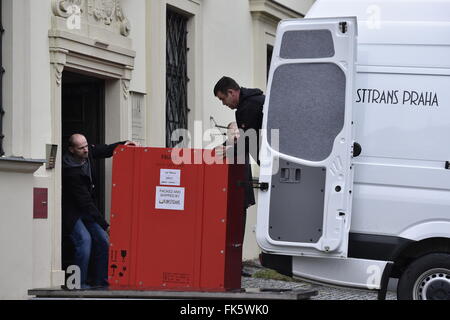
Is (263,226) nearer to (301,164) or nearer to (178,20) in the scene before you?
(301,164)

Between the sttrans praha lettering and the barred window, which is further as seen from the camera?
the barred window

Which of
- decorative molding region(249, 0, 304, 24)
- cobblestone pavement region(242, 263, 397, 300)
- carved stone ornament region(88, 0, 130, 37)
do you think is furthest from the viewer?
decorative molding region(249, 0, 304, 24)

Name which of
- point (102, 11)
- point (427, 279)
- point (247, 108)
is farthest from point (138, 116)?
point (427, 279)

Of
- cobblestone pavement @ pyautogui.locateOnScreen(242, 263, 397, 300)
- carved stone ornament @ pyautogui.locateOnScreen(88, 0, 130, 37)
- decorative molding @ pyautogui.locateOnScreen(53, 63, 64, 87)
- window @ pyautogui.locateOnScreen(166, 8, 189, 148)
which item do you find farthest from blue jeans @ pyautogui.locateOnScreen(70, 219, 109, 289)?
window @ pyautogui.locateOnScreen(166, 8, 189, 148)

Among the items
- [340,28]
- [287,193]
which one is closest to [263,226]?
[287,193]

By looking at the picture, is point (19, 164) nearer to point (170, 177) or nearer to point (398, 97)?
point (170, 177)

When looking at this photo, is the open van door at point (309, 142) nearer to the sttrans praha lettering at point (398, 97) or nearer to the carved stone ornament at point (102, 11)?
the sttrans praha lettering at point (398, 97)

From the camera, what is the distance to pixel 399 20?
30.4ft

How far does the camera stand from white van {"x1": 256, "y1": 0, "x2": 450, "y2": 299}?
8.77m

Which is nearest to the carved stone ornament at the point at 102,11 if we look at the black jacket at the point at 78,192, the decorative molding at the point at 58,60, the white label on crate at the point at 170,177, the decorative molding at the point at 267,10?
the decorative molding at the point at 58,60

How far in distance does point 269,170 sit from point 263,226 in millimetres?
489

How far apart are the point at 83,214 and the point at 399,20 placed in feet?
13.4

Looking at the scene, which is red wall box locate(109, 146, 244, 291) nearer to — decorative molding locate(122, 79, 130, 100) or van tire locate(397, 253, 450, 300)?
van tire locate(397, 253, 450, 300)

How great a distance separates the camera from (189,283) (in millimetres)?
8375
